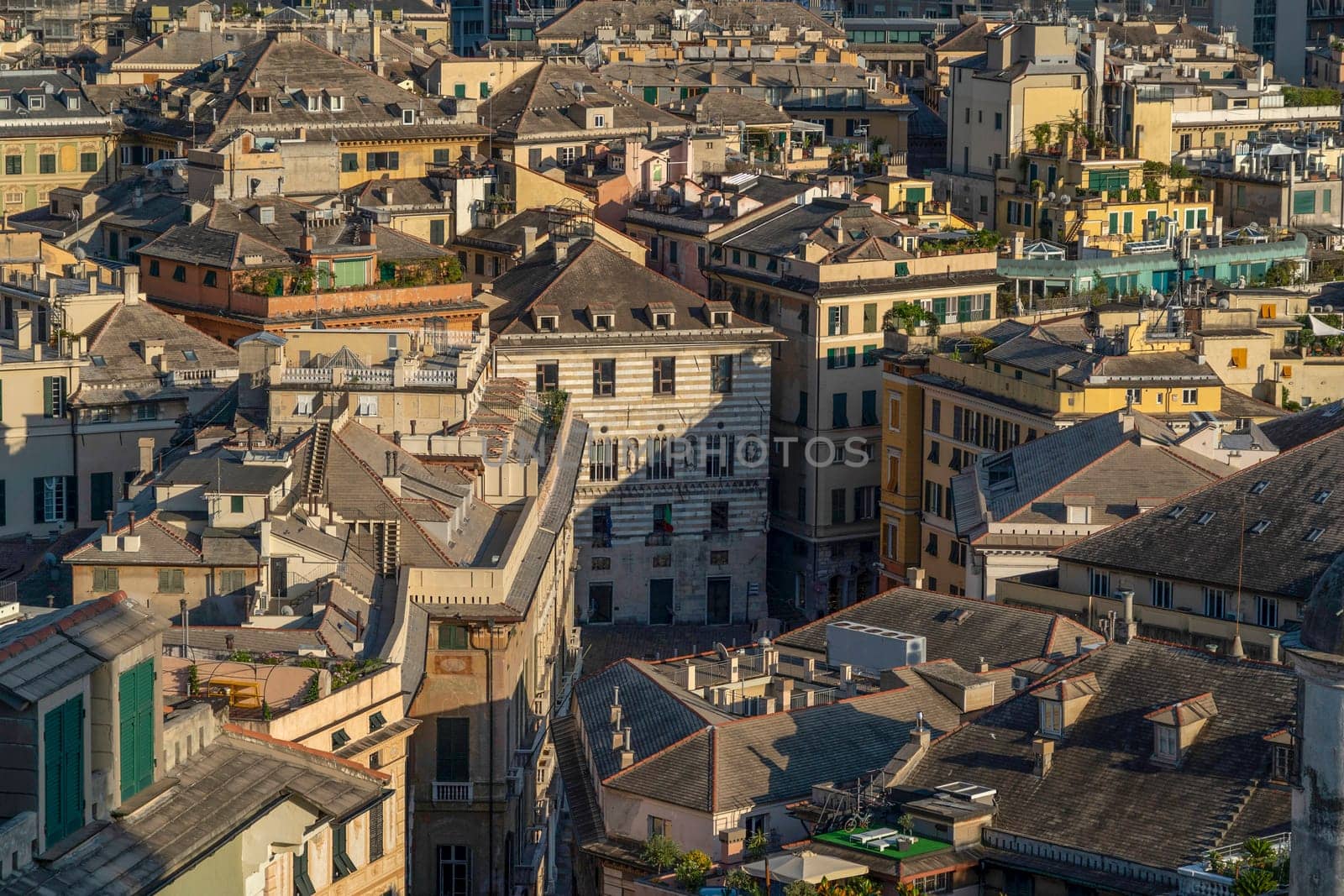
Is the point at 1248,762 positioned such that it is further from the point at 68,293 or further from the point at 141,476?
the point at 68,293

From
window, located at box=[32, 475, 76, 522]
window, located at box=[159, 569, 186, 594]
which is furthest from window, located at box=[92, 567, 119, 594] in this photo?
window, located at box=[32, 475, 76, 522]

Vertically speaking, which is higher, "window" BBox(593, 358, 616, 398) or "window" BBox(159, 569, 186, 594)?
"window" BBox(159, 569, 186, 594)

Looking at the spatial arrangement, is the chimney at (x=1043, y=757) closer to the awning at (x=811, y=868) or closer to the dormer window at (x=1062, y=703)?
the dormer window at (x=1062, y=703)

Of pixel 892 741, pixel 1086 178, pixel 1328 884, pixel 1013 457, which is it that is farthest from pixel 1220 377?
pixel 1328 884

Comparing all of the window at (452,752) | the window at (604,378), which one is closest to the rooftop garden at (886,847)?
the window at (452,752)

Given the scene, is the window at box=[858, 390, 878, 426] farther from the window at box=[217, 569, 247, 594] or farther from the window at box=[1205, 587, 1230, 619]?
the window at box=[217, 569, 247, 594]

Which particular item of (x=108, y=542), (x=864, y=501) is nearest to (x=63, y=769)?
(x=108, y=542)

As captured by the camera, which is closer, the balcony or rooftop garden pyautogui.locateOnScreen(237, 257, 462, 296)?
the balcony
